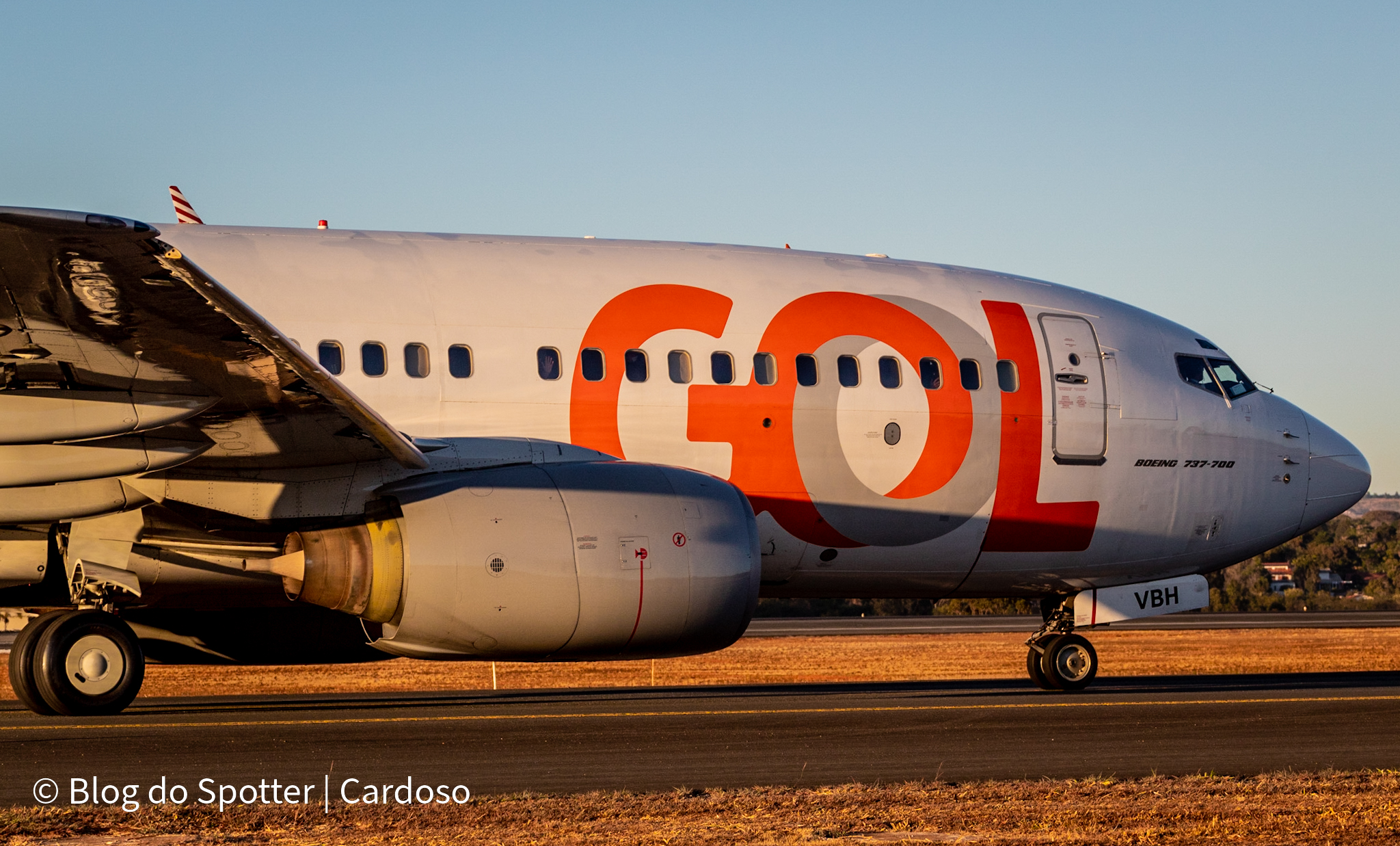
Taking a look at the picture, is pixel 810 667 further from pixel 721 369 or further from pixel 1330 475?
pixel 721 369

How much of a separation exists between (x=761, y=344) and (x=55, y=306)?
6.79 metres

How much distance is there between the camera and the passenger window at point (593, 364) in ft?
43.8

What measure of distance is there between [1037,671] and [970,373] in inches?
144

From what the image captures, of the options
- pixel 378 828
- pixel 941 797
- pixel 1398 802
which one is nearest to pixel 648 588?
pixel 941 797

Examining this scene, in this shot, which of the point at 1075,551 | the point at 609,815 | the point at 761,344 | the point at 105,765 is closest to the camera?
the point at 609,815

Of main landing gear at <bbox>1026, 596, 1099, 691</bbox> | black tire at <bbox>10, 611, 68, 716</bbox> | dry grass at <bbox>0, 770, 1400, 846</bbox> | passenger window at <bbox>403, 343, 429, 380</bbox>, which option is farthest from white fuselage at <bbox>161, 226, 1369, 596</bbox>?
dry grass at <bbox>0, 770, 1400, 846</bbox>

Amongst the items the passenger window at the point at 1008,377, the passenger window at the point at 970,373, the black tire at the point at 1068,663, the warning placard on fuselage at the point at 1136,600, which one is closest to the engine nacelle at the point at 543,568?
the passenger window at the point at 970,373

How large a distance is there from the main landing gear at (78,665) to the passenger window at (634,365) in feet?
16.1

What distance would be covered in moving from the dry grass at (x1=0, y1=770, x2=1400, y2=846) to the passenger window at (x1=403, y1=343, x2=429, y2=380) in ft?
18.0

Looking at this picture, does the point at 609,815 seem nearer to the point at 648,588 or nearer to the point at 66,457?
the point at 648,588

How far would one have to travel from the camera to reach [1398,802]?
8.38m

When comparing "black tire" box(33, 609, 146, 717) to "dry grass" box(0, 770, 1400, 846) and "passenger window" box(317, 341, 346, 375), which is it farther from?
"dry grass" box(0, 770, 1400, 846)

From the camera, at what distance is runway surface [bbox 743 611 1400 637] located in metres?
37.7

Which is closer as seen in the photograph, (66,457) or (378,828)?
(378,828)
